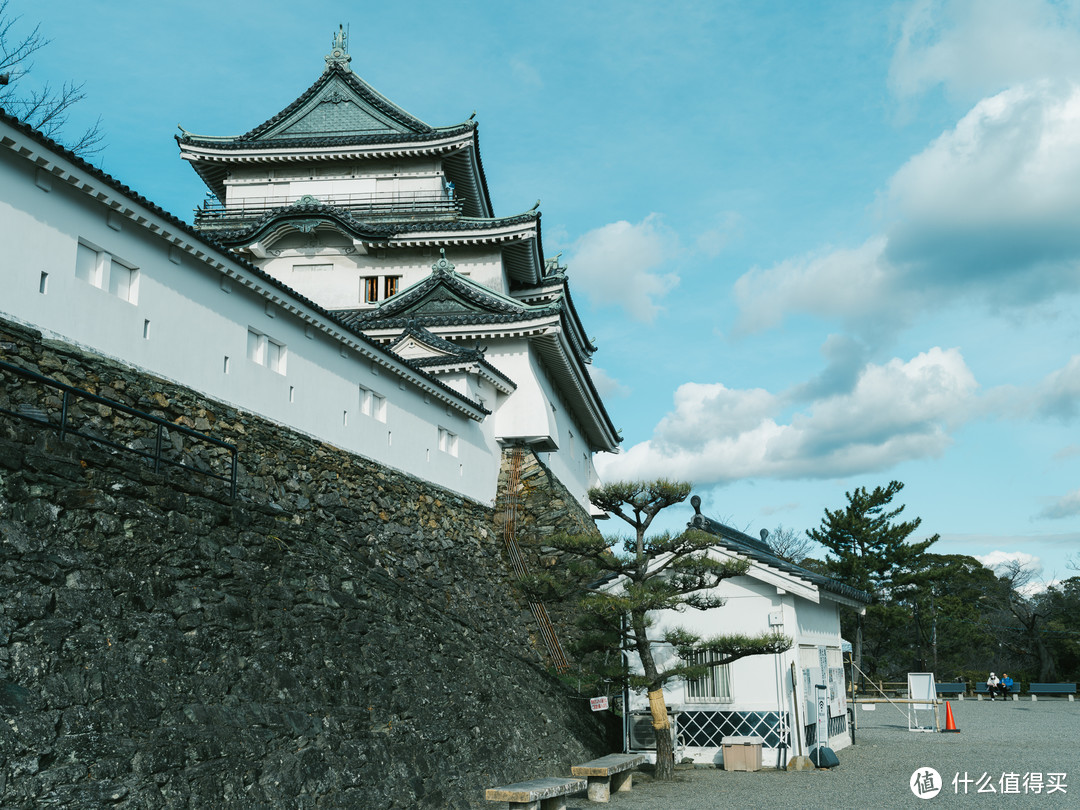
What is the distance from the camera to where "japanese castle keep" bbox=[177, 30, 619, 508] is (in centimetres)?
2302

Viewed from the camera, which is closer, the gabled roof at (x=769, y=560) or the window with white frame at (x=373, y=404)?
the gabled roof at (x=769, y=560)

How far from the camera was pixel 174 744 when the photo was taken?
273 inches

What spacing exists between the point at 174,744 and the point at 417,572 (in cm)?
959

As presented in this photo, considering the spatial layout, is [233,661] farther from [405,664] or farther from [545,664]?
[545,664]

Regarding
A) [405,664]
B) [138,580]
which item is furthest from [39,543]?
[405,664]

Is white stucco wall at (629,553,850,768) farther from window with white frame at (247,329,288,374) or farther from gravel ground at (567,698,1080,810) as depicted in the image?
window with white frame at (247,329,288,374)

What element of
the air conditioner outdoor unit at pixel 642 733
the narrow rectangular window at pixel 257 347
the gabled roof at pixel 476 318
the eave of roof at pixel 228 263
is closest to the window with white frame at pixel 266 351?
the narrow rectangular window at pixel 257 347

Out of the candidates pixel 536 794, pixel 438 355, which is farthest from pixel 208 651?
pixel 438 355

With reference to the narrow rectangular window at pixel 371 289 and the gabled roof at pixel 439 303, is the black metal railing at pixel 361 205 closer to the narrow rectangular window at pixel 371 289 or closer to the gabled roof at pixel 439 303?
the narrow rectangular window at pixel 371 289

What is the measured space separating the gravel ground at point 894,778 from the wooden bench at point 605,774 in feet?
0.66

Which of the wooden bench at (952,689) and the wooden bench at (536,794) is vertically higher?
the wooden bench at (536,794)

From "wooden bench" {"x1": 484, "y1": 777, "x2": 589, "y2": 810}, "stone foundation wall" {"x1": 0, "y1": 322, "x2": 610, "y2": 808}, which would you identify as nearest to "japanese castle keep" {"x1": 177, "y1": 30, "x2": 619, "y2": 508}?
"stone foundation wall" {"x1": 0, "y1": 322, "x2": 610, "y2": 808}

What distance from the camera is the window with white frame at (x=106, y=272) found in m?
10.9

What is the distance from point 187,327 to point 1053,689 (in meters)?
38.9
